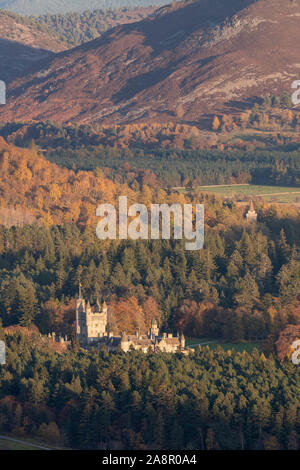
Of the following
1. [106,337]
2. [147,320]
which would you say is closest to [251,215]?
[147,320]

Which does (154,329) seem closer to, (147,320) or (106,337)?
(147,320)

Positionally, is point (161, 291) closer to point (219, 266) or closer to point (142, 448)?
point (219, 266)

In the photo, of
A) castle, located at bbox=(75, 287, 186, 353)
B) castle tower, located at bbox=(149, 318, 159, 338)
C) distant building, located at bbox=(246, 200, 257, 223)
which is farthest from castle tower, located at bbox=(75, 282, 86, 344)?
distant building, located at bbox=(246, 200, 257, 223)

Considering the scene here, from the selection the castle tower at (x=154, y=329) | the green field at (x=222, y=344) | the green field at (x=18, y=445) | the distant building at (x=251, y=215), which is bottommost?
the green field at (x=18, y=445)

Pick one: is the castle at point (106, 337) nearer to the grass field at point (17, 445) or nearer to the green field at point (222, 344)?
the green field at point (222, 344)

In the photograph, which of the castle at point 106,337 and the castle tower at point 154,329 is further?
the castle tower at point 154,329

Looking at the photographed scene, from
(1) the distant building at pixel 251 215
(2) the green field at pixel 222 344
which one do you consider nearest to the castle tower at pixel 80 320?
(2) the green field at pixel 222 344

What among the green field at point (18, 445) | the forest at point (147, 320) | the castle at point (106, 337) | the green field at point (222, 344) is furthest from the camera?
the green field at point (222, 344)

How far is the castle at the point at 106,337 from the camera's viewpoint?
11400 cm

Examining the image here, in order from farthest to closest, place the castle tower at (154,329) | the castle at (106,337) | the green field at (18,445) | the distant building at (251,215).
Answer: the distant building at (251,215) → the castle tower at (154,329) → the castle at (106,337) → the green field at (18,445)

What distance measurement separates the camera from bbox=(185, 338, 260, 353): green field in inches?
4668

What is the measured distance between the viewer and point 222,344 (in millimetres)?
120812

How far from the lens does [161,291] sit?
449 ft

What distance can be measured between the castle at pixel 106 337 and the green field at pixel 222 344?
127 cm
